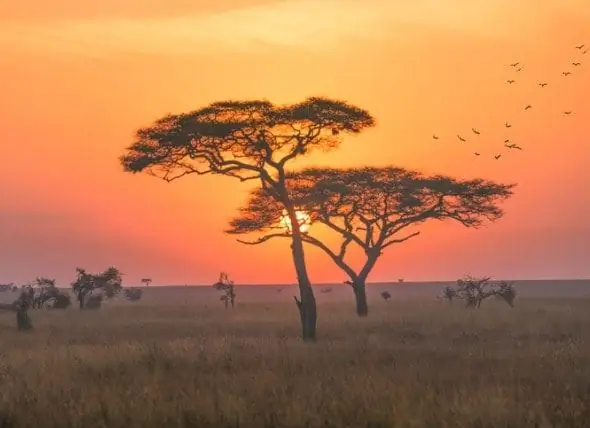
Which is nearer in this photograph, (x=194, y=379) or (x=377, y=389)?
(x=377, y=389)

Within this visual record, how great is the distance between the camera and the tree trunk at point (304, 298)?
25.8 meters

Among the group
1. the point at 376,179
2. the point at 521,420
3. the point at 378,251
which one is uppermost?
the point at 376,179

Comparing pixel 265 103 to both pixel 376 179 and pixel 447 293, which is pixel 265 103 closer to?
pixel 376 179

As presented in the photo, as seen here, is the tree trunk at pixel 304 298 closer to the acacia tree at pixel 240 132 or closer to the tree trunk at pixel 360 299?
the acacia tree at pixel 240 132

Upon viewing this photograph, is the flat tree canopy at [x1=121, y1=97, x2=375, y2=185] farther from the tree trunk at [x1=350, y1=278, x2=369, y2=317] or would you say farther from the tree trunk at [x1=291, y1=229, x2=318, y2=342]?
the tree trunk at [x1=350, y1=278, x2=369, y2=317]

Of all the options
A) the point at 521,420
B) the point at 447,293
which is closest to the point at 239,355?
the point at 521,420

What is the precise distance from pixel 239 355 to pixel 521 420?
371 inches

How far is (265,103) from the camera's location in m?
28.4

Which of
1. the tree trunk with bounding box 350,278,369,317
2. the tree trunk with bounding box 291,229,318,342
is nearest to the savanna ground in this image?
the tree trunk with bounding box 291,229,318,342

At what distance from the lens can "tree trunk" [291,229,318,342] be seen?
25.8 metres

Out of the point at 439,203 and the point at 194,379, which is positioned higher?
the point at 439,203

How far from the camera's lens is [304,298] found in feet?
87.5

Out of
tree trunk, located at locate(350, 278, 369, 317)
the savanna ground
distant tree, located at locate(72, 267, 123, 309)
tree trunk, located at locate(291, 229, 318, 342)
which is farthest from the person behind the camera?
distant tree, located at locate(72, 267, 123, 309)

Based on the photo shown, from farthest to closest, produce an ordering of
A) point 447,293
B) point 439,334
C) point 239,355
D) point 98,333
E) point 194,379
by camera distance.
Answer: point 447,293 < point 98,333 < point 439,334 < point 239,355 < point 194,379
